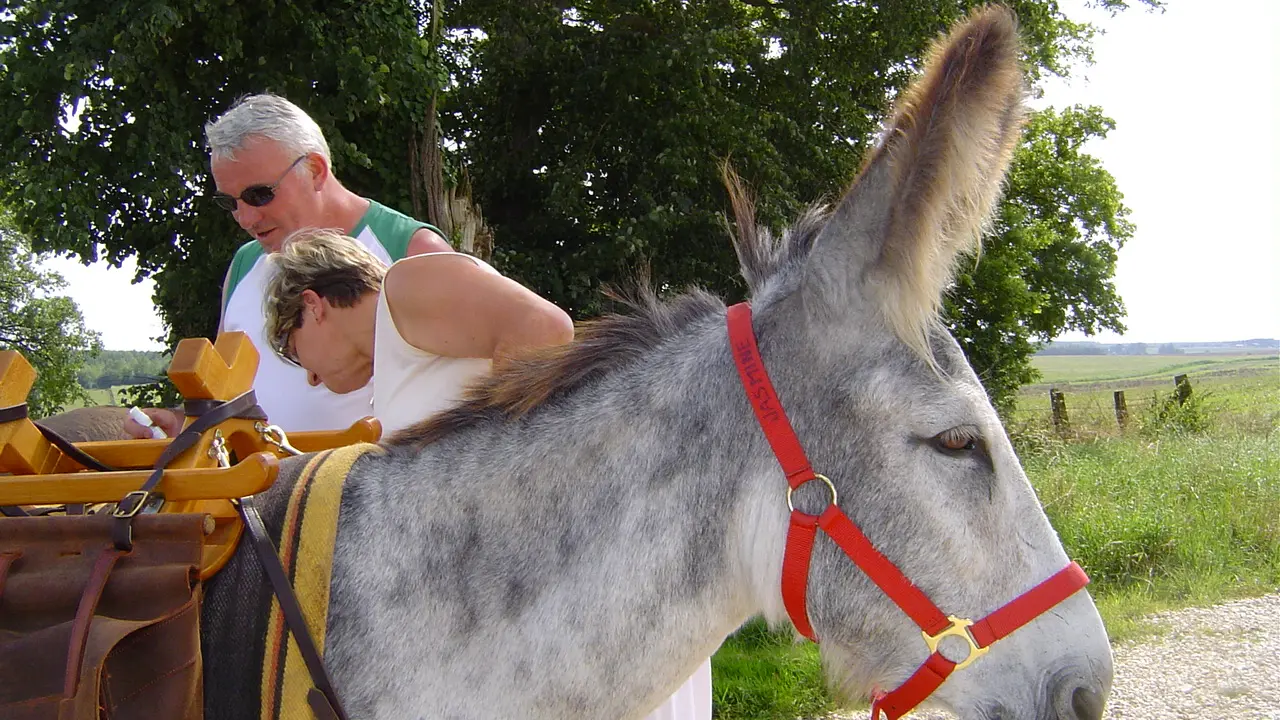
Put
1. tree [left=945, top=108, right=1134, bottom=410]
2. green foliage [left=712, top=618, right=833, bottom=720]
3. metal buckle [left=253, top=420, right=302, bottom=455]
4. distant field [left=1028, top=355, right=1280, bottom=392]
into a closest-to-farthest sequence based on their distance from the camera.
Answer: metal buckle [left=253, top=420, right=302, bottom=455] < green foliage [left=712, top=618, right=833, bottom=720] < tree [left=945, top=108, right=1134, bottom=410] < distant field [left=1028, top=355, right=1280, bottom=392]

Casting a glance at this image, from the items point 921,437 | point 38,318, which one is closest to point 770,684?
point 921,437

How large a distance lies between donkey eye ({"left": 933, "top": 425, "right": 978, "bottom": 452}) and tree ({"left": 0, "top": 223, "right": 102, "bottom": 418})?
77.9ft

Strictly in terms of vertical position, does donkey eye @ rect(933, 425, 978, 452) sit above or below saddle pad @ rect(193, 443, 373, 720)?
above

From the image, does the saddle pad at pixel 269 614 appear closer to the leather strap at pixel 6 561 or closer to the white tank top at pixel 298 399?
the leather strap at pixel 6 561

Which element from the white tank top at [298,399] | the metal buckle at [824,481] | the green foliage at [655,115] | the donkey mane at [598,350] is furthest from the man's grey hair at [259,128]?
the green foliage at [655,115]

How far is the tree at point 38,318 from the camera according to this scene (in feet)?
71.8

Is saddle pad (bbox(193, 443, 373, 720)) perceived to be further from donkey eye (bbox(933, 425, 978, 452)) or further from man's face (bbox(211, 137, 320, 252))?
man's face (bbox(211, 137, 320, 252))

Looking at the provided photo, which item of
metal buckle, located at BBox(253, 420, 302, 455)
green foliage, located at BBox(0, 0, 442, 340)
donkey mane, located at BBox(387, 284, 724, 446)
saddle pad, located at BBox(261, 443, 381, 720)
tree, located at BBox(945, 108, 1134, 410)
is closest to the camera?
saddle pad, located at BBox(261, 443, 381, 720)

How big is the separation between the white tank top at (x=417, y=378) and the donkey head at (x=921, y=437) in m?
0.75

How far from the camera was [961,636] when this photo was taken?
1336 millimetres

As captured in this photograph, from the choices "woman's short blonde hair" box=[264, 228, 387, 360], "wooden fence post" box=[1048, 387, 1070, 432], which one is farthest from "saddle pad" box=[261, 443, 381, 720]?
"wooden fence post" box=[1048, 387, 1070, 432]

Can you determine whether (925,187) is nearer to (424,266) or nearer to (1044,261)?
(424,266)

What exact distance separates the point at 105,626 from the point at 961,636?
125 centimetres

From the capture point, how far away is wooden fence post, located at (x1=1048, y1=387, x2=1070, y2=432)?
15.6 m
